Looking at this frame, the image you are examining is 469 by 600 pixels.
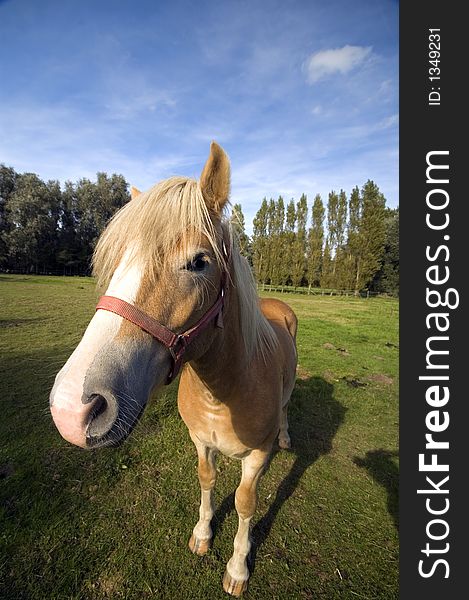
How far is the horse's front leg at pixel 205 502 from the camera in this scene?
8.48 ft

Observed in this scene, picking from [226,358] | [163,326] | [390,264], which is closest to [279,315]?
[226,358]

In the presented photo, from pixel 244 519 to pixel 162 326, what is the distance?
2176 millimetres

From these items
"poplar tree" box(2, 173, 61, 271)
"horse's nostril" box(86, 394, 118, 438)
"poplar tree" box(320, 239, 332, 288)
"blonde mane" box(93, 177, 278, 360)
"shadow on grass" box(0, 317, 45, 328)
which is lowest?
"shadow on grass" box(0, 317, 45, 328)

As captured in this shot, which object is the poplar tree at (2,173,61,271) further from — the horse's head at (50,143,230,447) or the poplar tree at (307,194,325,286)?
the horse's head at (50,143,230,447)

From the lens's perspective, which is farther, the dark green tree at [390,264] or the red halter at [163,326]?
the dark green tree at [390,264]

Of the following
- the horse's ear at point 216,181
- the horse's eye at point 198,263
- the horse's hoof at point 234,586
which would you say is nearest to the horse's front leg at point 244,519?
the horse's hoof at point 234,586

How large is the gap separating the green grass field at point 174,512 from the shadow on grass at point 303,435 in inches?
0.8

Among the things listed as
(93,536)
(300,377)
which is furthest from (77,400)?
(300,377)

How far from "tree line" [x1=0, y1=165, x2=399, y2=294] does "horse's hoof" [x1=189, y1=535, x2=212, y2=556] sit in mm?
28147

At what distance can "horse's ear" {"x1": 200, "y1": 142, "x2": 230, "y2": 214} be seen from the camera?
1535 millimetres

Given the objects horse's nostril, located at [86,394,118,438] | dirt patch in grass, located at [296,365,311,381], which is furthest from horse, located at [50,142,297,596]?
dirt patch in grass, located at [296,365,311,381]

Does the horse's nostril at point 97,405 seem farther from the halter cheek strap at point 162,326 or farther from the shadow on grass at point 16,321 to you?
the shadow on grass at point 16,321

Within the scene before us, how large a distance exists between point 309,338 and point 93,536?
30.6ft

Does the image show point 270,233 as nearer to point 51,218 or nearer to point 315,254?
point 315,254
